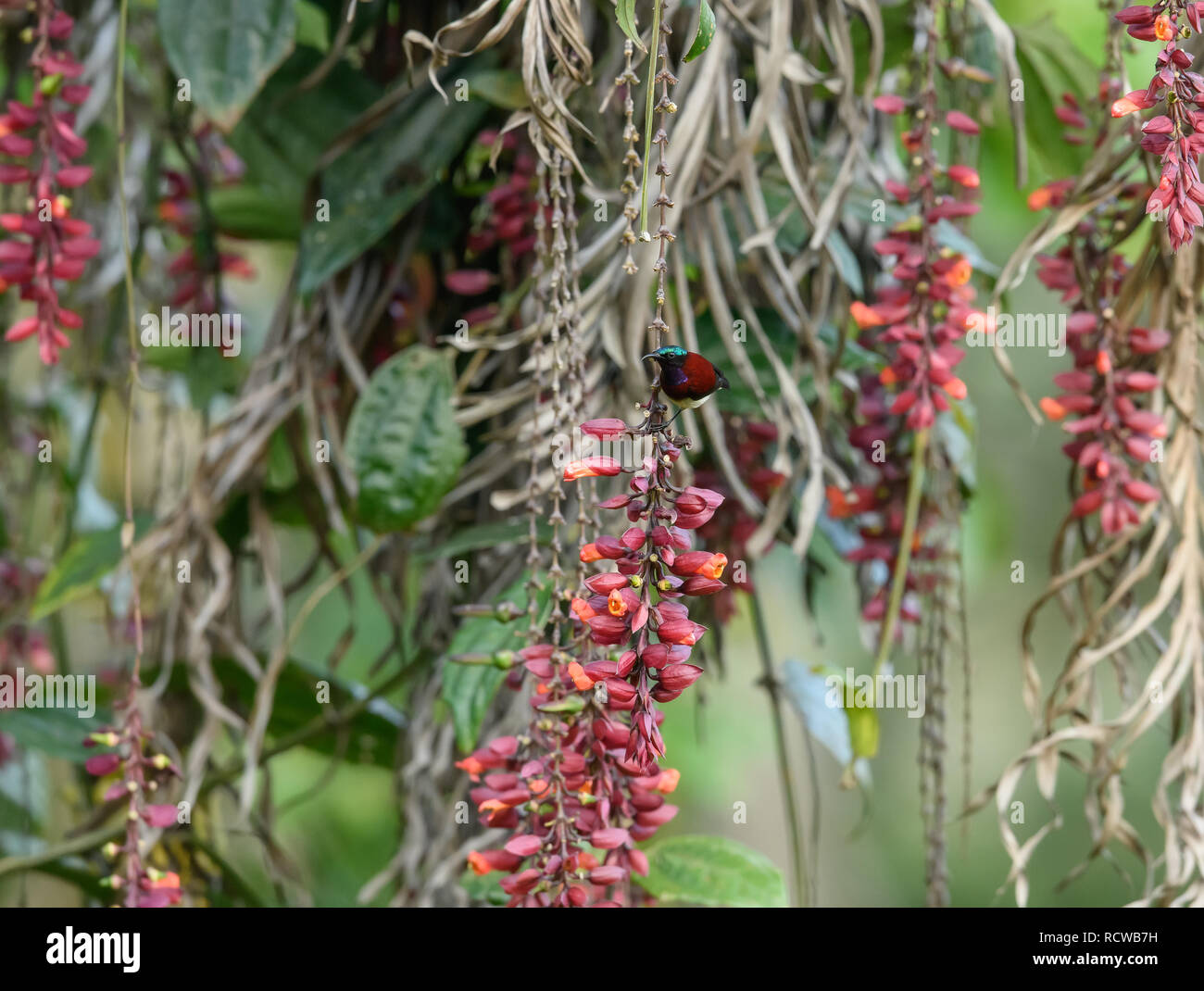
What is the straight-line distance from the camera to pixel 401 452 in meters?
0.81

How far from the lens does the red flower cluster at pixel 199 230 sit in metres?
1.09

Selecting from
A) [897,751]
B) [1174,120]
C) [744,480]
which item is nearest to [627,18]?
[1174,120]

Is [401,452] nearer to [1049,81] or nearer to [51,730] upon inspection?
[51,730]

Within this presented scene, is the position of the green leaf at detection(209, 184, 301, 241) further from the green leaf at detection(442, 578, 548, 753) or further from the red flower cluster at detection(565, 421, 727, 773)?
the red flower cluster at detection(565, 421, 727, 773)

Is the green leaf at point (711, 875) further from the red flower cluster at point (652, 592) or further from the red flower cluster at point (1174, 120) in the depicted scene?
the red flower cluster at point (1174, 120)

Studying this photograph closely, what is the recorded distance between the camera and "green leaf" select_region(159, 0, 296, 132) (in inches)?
31.3

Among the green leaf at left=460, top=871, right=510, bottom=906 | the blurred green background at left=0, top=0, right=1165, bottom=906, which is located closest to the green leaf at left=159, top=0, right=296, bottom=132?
the green leaf at left=460, top=871, right=510, bottom=906

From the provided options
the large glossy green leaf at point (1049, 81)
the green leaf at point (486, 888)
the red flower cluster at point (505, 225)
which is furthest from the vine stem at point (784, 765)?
the large glossy green leaf at point (1049, 81)

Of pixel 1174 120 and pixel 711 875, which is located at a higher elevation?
pixel 1174 120

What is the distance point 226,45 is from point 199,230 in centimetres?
33

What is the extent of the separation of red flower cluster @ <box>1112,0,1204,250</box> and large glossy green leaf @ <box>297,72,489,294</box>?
0.48 m

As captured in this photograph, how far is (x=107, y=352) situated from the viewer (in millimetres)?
1179

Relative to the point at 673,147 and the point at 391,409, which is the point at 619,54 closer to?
the point at 673,147
